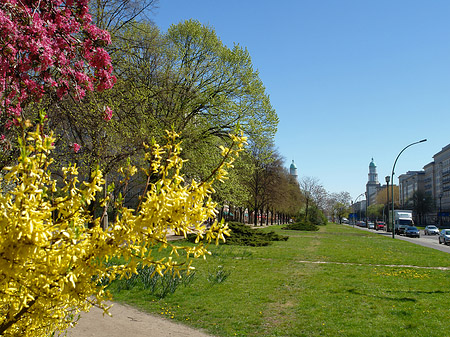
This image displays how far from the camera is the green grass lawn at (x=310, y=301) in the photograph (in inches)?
282

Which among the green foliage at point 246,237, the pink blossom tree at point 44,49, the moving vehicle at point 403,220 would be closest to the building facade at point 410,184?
the moving vehicle at point 403,220

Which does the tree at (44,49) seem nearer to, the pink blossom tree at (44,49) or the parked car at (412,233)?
the pink blossom tree at (44,49)

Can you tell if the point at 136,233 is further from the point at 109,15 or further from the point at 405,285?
the point at 109,15

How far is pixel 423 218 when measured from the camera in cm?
11594

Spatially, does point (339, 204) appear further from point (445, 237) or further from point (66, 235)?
point (66, 235)

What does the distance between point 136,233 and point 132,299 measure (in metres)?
6.90

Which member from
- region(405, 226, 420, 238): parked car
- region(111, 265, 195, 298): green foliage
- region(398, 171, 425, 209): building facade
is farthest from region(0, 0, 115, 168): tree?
region(398, 171, 425, 209): building facade

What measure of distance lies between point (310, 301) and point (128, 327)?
4.08 metres

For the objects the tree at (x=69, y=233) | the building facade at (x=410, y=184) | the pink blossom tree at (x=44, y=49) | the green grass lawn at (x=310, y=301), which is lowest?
the green grass lawn at (x=310, y=301)

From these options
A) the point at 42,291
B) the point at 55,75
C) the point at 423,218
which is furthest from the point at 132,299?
the point at 423,218

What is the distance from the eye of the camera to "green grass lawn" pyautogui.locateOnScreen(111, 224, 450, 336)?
7.17 metres

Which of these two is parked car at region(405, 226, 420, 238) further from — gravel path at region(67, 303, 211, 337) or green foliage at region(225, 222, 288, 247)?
gravel path at region(67, 303, 211, 337)

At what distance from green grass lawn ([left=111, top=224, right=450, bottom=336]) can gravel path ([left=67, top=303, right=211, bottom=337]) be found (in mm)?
341

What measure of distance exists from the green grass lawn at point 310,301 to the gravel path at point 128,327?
0.34 meters
